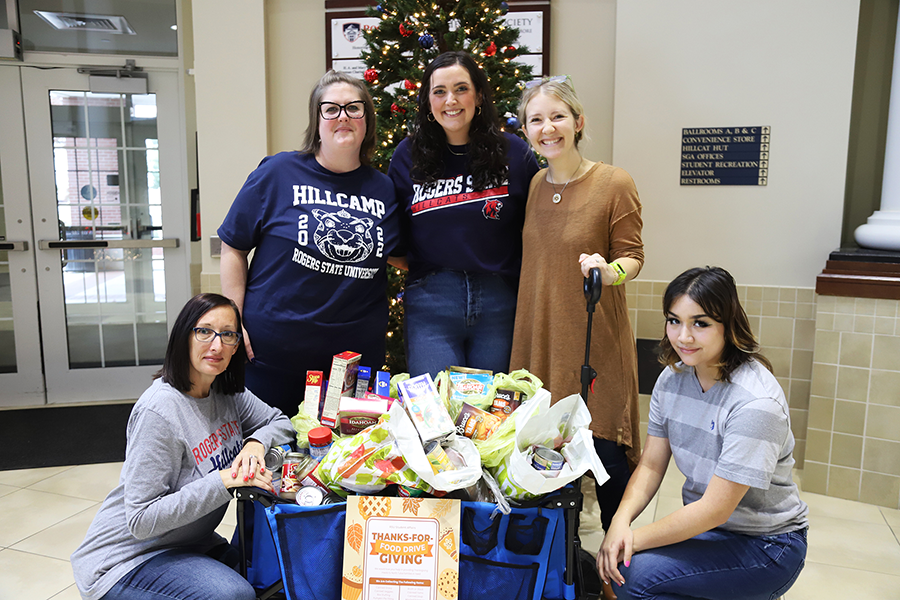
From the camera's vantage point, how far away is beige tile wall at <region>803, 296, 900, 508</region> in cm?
271

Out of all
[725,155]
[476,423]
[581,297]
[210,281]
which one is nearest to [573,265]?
[581,297]

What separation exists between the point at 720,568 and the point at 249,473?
1.10 m

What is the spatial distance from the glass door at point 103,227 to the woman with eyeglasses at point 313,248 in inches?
110

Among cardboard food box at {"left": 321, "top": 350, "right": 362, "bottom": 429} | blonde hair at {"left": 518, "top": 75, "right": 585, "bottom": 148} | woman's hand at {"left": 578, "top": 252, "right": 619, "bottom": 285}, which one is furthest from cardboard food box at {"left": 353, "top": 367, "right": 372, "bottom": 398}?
blonde hair at {"left": 518, "top": 75, "right": 585, "bottom": 148}

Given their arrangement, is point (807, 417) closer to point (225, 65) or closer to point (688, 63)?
point (688, 63)

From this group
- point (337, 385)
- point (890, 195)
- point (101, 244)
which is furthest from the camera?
point (101, 244)

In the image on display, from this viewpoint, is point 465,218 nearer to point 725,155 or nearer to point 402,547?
point 402,547

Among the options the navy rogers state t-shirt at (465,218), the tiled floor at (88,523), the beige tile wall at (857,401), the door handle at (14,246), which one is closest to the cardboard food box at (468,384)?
the navy rogers state t-shirt at (465,218)

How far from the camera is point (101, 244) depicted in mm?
4172

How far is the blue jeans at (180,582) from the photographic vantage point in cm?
135

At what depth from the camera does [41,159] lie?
4066 mm

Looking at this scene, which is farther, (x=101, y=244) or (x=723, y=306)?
(x=101, y=244)

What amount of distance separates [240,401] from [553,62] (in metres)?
2.80

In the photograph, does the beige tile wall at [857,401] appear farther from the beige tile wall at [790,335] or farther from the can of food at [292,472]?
the can of food at [292,472]
